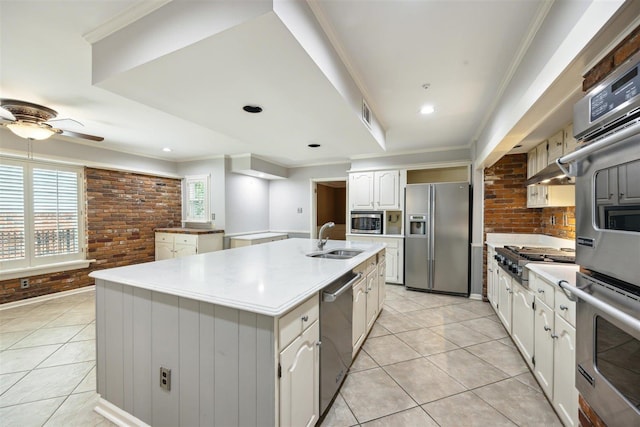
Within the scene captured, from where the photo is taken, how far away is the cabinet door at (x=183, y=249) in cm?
473

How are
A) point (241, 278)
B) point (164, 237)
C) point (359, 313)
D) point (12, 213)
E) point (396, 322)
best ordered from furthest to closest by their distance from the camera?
point (164, 237) → point (12, 213) → point (396, 322) → point (359, 313) → point (241, 278)

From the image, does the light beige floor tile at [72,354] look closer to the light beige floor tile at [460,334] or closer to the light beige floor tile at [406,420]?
the light beige floor tile at [406,420]

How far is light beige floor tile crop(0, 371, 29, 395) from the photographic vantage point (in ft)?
6.21

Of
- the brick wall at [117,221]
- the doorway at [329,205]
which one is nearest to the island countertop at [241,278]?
the brick wall at [117,221]

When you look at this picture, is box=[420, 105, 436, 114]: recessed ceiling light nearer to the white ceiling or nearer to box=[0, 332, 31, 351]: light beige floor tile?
the white ceiling

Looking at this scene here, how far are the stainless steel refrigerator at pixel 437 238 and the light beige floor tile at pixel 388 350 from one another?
5.86ft

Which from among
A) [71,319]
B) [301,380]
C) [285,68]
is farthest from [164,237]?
[301,380]

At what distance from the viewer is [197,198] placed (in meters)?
5.40

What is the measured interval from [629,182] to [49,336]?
4487mm

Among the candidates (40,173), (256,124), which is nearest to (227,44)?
(256,124)

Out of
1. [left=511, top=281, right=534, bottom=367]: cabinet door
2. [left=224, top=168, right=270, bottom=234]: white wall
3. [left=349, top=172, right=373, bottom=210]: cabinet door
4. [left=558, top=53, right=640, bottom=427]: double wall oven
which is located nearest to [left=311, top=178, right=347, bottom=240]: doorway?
[left=349, top=172, right=373, bottom=210]: cabinet door

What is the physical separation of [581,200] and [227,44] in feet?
5.90

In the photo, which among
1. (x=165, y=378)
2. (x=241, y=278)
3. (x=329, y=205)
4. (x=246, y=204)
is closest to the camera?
(x=165, y=378)

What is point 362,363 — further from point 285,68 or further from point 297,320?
point 285,68
